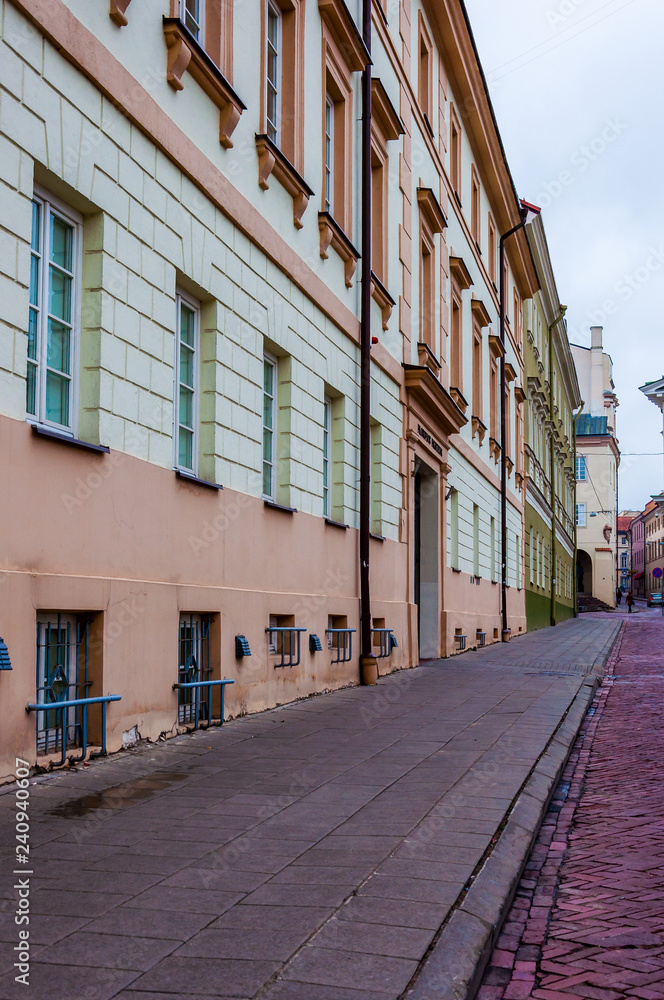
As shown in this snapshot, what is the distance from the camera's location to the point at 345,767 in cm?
707

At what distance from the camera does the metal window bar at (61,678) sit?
261 inches

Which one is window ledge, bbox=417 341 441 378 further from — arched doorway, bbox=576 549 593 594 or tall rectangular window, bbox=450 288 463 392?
arched doorway, bbox=576 549 593 594

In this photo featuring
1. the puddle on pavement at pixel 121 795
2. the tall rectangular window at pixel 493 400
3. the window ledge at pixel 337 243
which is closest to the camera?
the puddle on pavement at pixel 121 795

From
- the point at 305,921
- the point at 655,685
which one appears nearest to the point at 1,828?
the point at 305,921

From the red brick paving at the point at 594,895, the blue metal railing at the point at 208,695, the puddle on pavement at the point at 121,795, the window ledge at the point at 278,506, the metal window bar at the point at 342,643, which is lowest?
the red brick paving at the point at 594,895

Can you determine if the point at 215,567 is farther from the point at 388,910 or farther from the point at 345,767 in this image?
the point at 388,910

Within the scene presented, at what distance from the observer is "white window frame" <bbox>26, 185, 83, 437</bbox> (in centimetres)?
681

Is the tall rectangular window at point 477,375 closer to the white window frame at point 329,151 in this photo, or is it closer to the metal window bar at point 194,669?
the white window frame at point 329,151

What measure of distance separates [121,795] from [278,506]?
195 inches

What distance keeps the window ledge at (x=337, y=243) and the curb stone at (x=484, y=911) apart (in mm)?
7340

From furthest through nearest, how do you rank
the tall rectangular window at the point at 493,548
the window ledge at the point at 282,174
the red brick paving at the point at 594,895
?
the tall rectangular window at the point at 493,548
the window ledge at the point at 282,174
the red brick paving at the point at 594,895

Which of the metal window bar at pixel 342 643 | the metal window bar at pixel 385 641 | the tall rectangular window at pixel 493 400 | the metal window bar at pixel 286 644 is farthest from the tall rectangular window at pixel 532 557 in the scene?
the metal window bar at pixel 286 644

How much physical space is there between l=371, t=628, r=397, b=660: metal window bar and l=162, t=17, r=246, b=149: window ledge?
711 centimetres

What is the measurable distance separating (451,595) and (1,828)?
53.3ft
